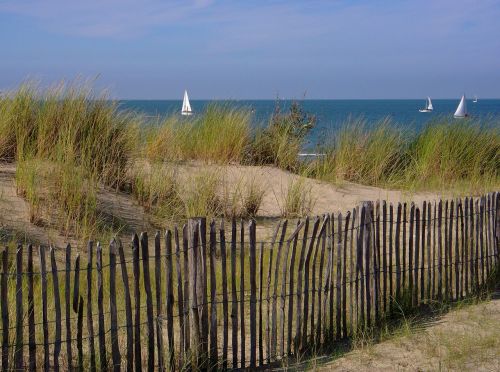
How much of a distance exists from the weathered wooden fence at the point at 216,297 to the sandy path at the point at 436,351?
30cm

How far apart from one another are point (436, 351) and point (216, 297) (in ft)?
5.03

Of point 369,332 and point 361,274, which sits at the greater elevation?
point 361,274

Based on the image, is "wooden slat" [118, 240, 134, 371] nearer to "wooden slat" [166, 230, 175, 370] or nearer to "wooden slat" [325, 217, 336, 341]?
"wooden slat" [166, 230, 175, 370]

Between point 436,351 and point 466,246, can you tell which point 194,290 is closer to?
point 436,351

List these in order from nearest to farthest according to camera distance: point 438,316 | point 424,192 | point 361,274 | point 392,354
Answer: point 392,354 → point 361,274 → point 438,316 → point 424,192

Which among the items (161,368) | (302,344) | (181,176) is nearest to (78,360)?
(161,368)

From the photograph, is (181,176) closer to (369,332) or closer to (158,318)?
(369,332)

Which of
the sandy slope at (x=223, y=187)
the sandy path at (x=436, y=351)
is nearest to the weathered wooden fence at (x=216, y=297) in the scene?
the sandy path at (x=436, y=351)

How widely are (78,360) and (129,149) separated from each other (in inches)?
213

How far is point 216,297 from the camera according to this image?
5246 mm

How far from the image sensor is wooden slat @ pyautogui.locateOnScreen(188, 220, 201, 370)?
14.4 ft

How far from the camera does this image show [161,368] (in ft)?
14.1

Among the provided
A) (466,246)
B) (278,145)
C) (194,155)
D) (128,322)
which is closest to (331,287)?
(128,322)

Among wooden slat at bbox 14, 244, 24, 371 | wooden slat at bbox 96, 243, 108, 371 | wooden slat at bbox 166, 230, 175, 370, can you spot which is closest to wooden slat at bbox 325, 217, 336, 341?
wooden slat at bbox 166, 230, 175, 370
